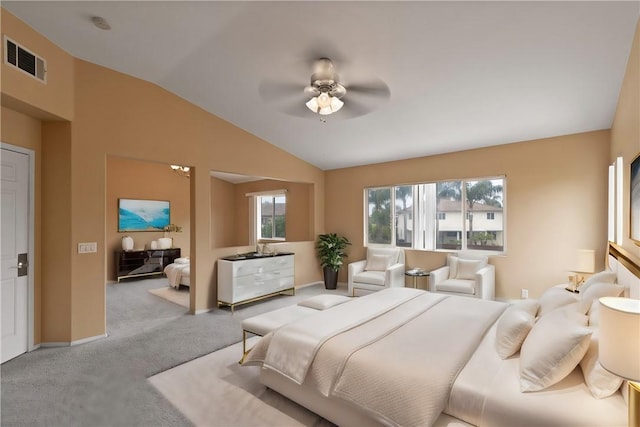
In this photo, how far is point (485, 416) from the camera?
160cm

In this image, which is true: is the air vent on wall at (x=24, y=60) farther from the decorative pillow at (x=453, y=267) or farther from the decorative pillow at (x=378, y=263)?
the decorative pillow at (x=453, y=267)

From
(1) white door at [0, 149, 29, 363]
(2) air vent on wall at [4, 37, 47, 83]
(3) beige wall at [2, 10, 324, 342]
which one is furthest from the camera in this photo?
(3) beige wall at [2, 10, 324, 342]

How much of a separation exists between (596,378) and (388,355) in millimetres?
1035

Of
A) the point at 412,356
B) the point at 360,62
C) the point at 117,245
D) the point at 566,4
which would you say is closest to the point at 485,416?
the point at 412,356

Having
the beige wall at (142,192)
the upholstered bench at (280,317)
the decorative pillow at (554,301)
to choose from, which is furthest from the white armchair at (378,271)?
the beige wall at (142,192)

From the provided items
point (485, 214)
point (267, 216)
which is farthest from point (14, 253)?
point (485, 214)

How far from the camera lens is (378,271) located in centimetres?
564

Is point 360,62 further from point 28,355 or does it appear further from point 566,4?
point 28,355

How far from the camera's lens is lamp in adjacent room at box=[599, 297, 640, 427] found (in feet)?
3.76

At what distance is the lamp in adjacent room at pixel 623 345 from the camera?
1.15 m

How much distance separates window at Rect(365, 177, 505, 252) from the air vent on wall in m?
5.09

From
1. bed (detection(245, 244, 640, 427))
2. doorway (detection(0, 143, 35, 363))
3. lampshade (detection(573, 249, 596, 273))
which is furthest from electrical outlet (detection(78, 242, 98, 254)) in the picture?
lampshade (detection(573, 249, 596, 273))

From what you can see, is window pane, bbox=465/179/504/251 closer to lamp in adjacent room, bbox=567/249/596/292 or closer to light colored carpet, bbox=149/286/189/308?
lamp in adjacent room, bbox=567/249/596/292

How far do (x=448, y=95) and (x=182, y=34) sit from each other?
2.92m
